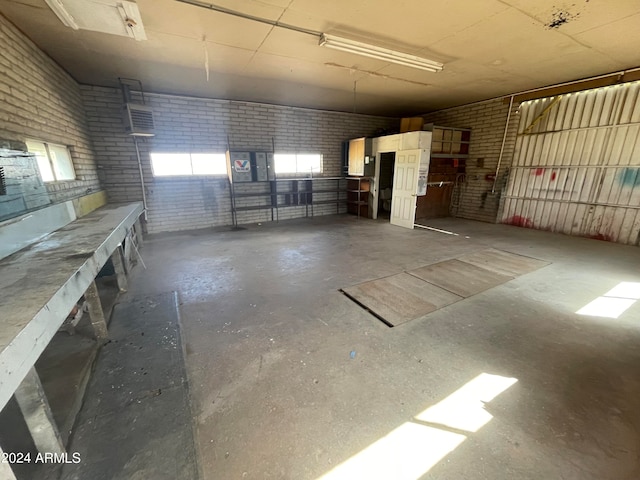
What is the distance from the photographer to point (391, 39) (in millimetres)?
3543

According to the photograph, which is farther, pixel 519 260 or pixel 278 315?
pixel 519 260

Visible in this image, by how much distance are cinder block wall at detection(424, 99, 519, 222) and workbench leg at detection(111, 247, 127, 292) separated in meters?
8.60

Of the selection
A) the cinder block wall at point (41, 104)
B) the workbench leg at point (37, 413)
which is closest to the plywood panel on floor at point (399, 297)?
the workbench leg at point (37, 413)

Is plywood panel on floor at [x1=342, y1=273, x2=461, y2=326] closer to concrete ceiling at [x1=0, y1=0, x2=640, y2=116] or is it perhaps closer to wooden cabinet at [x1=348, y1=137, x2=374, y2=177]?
concrete ceiling at [x1=0, y1=0, x2=640, y2=116]

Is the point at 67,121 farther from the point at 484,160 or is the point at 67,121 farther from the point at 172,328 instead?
the point at 484,160

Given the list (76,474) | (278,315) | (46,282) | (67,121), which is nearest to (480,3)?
(278,315)

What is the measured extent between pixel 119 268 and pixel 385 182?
26.4ft

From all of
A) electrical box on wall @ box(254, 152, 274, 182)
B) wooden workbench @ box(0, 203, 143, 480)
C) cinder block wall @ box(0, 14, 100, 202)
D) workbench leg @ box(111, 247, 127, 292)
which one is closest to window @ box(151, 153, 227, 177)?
electrical box on wall @ box(254, 152, 274, 182)

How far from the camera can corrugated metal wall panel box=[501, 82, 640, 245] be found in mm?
5191

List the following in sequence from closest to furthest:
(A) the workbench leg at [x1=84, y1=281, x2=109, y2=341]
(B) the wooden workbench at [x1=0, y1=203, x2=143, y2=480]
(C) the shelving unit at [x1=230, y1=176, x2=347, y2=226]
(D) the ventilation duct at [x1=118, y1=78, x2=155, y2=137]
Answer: (B) the wooden workbench at [x1=0, y1=203, x2=143, y2=480] → (A) the workbench leg at [x1=84, y1=281, x2=109, y2=341] → (D) the ventilation duct at [x1=118, y1=78, x2=155, y2=137] → (C) the shelving unit at [x1=230, y1=176, x2=347, y2=226]

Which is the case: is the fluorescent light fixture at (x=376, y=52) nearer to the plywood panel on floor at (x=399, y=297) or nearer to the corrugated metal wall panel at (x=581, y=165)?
the plywood panel on floor at (x=399, y=297)

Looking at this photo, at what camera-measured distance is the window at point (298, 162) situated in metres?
7.77

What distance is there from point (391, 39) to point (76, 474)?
198 inches

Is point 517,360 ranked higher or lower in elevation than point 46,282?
lower
